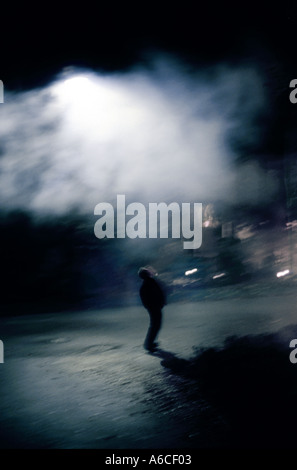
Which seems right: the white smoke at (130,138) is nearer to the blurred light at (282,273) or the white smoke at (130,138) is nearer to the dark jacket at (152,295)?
the blurred light at (282,273)

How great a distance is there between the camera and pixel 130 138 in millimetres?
11234

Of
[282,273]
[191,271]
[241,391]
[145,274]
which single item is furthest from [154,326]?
[282,273]

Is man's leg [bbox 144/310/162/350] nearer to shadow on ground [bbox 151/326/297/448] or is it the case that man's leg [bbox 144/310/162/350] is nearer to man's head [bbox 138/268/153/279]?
shadow on ground [bbox 151/326/297/448]

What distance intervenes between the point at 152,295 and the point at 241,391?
2.36 metres

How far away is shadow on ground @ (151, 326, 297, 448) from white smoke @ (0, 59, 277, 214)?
6877 mm

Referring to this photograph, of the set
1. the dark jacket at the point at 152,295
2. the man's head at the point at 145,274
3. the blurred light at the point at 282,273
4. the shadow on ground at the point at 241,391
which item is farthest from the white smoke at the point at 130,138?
the shadow on ground at the point at 241,391

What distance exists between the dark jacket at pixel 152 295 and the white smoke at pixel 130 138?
5617mm

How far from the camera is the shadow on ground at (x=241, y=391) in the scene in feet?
10.0

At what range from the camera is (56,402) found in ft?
13.6

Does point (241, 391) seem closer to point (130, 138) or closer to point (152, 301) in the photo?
point (152, 301)

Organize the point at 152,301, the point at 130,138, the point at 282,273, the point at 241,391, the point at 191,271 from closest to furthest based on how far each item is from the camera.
A: the point at 241,391 < the point at 152,301 < the point at 130,138 < the point at 282,273 < the point at 191,271

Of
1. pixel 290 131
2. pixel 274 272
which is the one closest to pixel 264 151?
pixel 290 131
